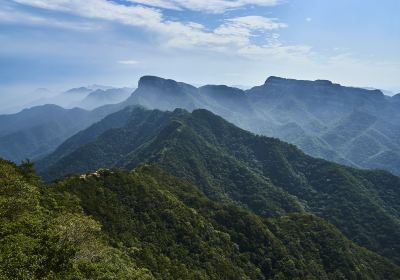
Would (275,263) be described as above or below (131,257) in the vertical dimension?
below

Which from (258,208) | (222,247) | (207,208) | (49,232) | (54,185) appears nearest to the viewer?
(49,232)

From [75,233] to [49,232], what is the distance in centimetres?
404

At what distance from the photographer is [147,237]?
285 feet

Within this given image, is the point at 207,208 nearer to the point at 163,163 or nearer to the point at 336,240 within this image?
the point at 336,240

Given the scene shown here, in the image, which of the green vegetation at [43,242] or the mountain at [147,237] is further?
the mountain at [147,237]

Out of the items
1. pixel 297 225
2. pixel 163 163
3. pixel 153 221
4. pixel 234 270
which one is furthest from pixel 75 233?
pixel 163 163

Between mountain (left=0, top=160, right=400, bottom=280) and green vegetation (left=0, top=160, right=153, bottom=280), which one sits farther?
mountain (left=0, top=160, right=400, bottom=280)

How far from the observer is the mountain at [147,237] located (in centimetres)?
4616

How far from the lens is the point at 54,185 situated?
85.1 metres

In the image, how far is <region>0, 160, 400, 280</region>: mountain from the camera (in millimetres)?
46156

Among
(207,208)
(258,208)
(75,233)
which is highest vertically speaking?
(75,233)

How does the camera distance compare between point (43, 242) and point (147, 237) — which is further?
point (147, 237)

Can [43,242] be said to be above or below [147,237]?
above

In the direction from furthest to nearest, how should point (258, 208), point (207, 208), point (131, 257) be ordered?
point (258, 208)
point (207, 208)
point (131, 257)
